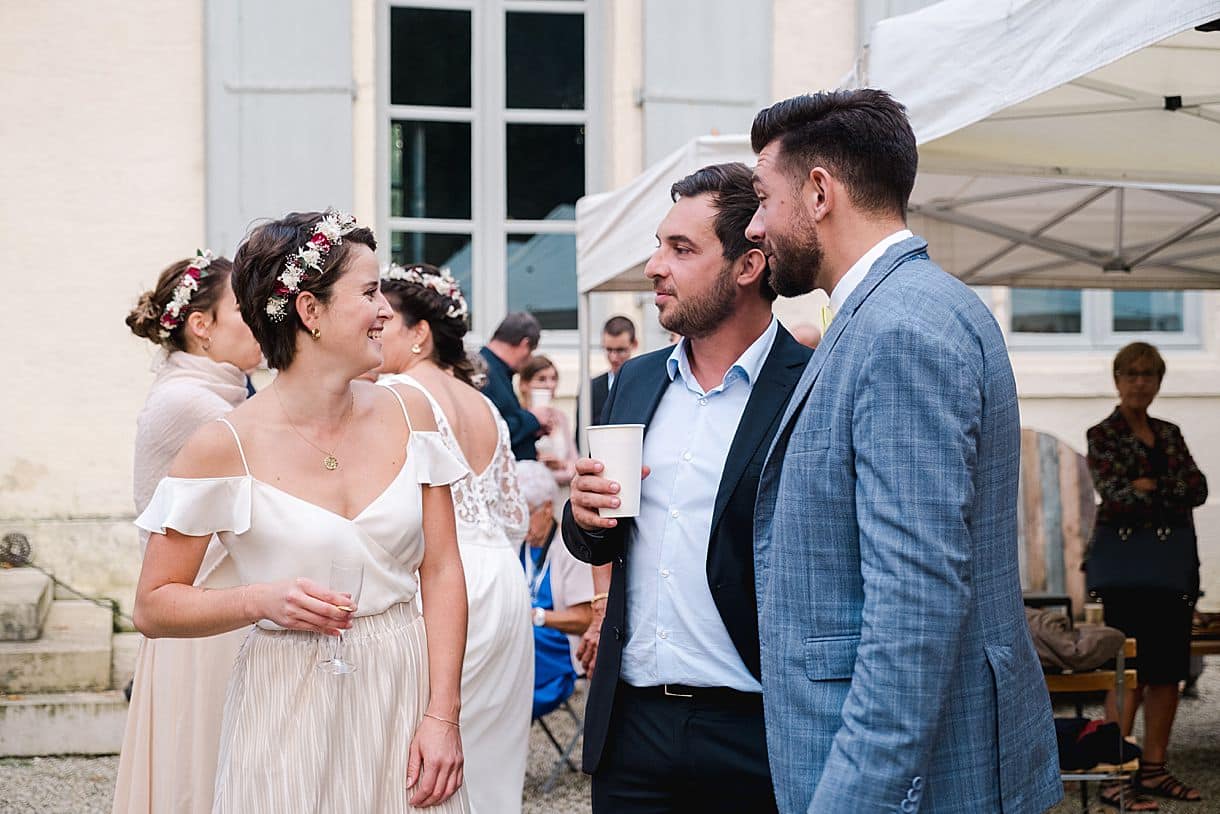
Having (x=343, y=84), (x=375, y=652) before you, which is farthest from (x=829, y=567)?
(x=343, y=84)

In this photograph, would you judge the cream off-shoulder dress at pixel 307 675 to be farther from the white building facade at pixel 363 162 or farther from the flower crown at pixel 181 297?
the white building facade at pixel 363 162

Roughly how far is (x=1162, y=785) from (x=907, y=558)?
4.97m

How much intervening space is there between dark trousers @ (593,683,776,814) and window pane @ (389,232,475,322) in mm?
6437

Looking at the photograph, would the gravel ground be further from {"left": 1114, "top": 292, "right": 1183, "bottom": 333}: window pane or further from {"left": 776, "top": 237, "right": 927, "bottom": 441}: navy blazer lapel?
{"left": 776, "top": 237, "right": 927, "bottom": 441}: navy blazer lapel

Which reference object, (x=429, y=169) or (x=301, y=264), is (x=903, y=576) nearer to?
(x=301, y=264)

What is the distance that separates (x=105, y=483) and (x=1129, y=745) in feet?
19.0

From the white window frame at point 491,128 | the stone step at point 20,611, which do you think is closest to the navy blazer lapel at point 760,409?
the stone step at point 20,611

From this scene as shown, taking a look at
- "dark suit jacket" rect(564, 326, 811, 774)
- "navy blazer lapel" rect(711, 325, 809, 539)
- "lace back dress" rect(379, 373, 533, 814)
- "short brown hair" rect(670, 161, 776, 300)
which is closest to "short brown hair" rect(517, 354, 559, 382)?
"lace back dress" rect(379, 373, 533, 814)

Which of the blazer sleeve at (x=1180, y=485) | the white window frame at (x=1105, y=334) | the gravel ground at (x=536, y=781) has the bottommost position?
the gravel ground at (x=536, y=781)

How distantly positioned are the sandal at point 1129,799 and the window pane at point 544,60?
5391mm

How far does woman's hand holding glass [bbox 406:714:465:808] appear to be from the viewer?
273 cm

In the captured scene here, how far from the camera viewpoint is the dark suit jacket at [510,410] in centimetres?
701

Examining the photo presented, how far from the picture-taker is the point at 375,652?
276 centimetres

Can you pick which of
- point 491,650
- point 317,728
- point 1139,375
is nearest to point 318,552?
point 317,728
